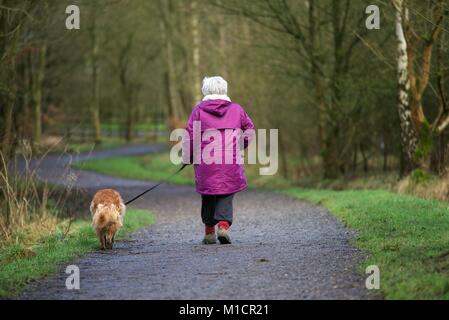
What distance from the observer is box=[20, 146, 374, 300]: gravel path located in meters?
7.87

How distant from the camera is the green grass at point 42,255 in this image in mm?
8844

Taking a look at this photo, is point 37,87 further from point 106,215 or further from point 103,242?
point 106,215

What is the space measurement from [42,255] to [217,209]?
2.40 meters

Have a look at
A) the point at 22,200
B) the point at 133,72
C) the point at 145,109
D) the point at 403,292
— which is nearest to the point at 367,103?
the point at 22,200

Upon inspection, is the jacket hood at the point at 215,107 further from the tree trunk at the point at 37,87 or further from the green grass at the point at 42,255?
the tree trunk at the point at 37,87

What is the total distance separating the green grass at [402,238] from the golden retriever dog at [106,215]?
318cm

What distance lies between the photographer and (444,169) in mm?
17156

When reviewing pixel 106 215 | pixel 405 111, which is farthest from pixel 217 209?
pixel 405 111

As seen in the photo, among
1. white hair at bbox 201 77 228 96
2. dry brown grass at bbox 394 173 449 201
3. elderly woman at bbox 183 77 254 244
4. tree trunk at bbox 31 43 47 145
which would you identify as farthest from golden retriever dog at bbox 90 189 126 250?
tree trunk at bbox 31 43 47 145

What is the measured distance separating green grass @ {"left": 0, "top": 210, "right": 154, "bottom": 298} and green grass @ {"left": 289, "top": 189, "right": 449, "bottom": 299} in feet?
11.7

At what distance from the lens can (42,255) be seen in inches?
427

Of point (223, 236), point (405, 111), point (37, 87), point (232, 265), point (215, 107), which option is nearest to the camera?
point (232, 265)

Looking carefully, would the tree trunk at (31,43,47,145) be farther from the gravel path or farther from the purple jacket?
the purple jacket
